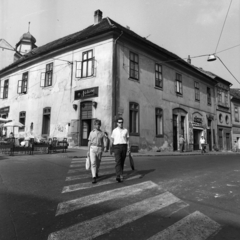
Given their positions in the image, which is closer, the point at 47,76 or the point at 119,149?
the point at 119,149

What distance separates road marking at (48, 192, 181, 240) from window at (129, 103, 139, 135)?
42.0 feet

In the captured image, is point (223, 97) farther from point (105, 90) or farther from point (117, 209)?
point (117, 209)

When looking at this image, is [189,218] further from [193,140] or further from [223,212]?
[193,140]

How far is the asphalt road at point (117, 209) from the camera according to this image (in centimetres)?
275

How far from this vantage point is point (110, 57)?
16.1m

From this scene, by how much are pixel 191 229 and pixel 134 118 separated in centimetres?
1451

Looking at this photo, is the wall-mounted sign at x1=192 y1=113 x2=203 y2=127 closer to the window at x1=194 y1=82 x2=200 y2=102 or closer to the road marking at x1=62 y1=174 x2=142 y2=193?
the window at x1=194 y1=82 x2=200 y2=102

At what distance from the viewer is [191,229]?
2.86m

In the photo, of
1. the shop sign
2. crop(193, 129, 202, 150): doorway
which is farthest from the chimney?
crop(193, 129, 202, 150): doorway

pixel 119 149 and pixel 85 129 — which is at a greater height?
pixel 85 129

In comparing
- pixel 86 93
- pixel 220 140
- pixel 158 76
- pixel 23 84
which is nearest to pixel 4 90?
pixel 23 84

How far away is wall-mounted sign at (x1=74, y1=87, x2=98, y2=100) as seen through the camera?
1627cm

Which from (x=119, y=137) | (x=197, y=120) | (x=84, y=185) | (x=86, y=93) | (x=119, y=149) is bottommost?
(x=84, y=185)

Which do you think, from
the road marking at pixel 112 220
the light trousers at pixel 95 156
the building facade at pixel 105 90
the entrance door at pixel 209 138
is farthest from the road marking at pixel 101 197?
the entrance door at pixel 209 138
